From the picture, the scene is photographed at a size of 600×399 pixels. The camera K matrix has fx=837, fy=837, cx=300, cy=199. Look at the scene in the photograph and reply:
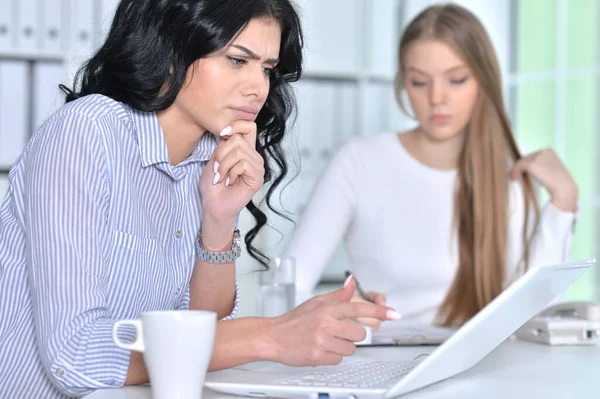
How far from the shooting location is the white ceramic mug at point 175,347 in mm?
805

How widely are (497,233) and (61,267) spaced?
1286mm

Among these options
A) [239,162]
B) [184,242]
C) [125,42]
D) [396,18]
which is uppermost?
[396,18]

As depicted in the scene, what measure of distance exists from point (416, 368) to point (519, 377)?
9.8 inches

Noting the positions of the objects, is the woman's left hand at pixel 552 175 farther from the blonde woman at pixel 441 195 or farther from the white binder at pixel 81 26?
the white binder at pixel 81 26

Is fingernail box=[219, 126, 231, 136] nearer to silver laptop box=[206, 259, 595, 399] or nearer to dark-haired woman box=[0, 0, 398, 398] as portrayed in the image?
dark-haired woman box=[0, 0, 398, 398]

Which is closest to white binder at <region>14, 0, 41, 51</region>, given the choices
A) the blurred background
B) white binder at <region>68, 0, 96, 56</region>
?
the blurred background

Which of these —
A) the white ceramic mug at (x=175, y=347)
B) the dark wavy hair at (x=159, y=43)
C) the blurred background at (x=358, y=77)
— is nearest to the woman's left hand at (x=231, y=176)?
the dark wavy hair at (x=159, y=43)

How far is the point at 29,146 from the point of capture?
118 cm

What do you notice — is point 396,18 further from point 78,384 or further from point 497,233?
point 78,384

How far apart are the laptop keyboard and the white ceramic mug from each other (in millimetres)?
144

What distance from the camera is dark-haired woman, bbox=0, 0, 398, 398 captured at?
3.28 feet

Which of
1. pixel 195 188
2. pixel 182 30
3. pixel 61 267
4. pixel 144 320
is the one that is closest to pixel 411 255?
pixel 195 188

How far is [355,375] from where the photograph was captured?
102 cm

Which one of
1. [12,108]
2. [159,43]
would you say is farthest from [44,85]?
[159,43]
